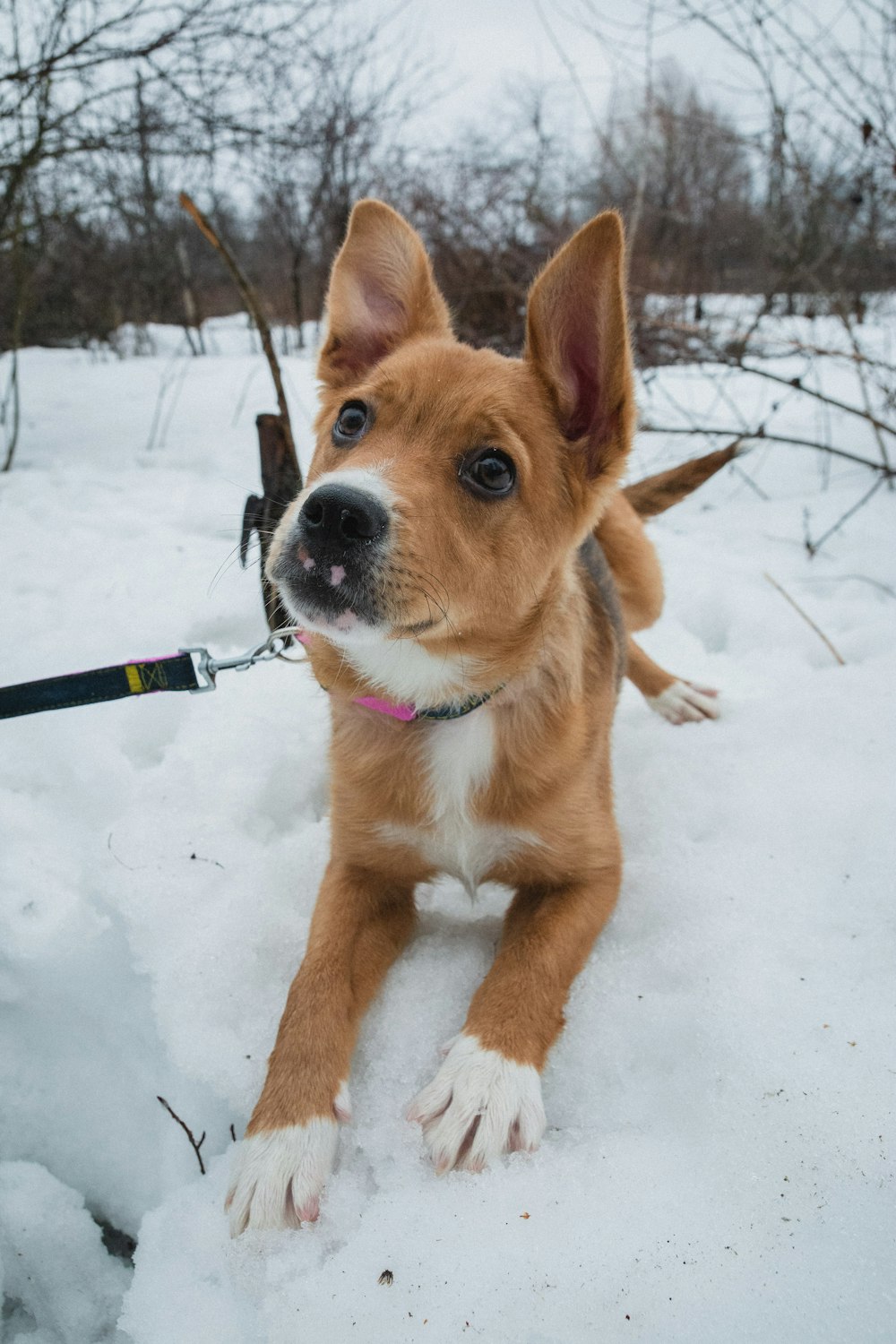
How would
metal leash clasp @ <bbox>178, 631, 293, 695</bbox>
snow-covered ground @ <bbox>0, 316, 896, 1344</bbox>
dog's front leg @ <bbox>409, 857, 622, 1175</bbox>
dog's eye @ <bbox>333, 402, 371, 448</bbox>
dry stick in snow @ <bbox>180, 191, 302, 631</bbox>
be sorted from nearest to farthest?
snow-covered ground @ <bbox>0, 316, 896, 1344</bbox>
dog's front leg @ <bbox>409, 857, 622, 1175</bbox>
dog's eye @ <bbox>333, 402, 371, 448</bbox>
metal leash clasp @ <bbox>178, 631, 293, 695</bbox>
dry stick in snow @ <bbox>180, 191, 302, 631</bbox>

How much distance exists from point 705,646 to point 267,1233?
3264 millimetres

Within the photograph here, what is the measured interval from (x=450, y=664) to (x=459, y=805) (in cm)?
39

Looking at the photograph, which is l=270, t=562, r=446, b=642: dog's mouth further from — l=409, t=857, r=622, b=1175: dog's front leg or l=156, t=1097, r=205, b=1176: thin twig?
l=156, t=1097, r=205, b=1176: thin twig

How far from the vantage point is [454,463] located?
6.35ft

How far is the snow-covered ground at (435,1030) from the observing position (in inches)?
56.4

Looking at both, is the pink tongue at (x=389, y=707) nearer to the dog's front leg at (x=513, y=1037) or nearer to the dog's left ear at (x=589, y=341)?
the dog's front leg at (x=513, y=1037)

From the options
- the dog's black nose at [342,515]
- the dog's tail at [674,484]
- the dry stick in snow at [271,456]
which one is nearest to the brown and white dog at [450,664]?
the dog's black nose at [342,515]

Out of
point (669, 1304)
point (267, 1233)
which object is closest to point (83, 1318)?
point (267, 1233)

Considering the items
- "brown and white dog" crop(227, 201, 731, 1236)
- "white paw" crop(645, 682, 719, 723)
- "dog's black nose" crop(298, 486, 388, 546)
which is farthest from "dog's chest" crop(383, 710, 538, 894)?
"white paw" crop(645, 682, 719, 723)

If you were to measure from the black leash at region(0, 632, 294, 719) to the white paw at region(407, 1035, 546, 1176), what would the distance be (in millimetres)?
1168

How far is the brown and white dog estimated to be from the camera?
1.69 meters

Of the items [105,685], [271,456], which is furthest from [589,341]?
[105,685]

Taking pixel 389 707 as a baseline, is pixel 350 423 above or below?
above

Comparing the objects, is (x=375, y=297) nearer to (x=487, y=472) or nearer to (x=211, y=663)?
(x=487, y=472)
